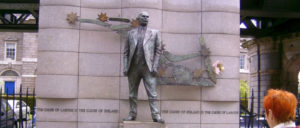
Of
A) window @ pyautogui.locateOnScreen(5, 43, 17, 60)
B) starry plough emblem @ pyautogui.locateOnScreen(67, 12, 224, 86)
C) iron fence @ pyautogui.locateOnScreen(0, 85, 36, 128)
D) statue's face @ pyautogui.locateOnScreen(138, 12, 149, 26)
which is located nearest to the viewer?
statue's face @ pyautogui.locateOnScreen(138, 12, 149, 26)

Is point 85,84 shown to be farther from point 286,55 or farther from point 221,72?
point 286,55

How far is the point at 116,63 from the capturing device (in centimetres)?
1097

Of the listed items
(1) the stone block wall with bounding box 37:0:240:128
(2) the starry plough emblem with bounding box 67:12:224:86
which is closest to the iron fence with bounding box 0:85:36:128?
(1) the stone block wall with bounding box 37:0:240:128

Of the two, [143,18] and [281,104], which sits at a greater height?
[143,18]

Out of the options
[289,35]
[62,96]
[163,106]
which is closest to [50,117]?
[62,96]

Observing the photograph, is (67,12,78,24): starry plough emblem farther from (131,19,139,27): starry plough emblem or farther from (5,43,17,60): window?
(5,43,17,60): window

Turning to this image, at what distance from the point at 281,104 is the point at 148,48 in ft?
18.8

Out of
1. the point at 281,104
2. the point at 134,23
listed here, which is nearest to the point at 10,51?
the point at 134,23

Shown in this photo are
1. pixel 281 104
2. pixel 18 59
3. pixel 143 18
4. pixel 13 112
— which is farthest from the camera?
pixel 18 59

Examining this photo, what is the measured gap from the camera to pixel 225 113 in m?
11.2

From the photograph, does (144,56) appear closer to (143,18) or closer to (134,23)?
(143,18)

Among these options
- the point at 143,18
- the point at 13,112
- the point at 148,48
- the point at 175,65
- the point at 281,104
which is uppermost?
the point at 143,18

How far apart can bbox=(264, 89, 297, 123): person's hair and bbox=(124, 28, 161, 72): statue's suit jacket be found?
5542 mm

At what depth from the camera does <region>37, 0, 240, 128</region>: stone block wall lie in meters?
10.7
